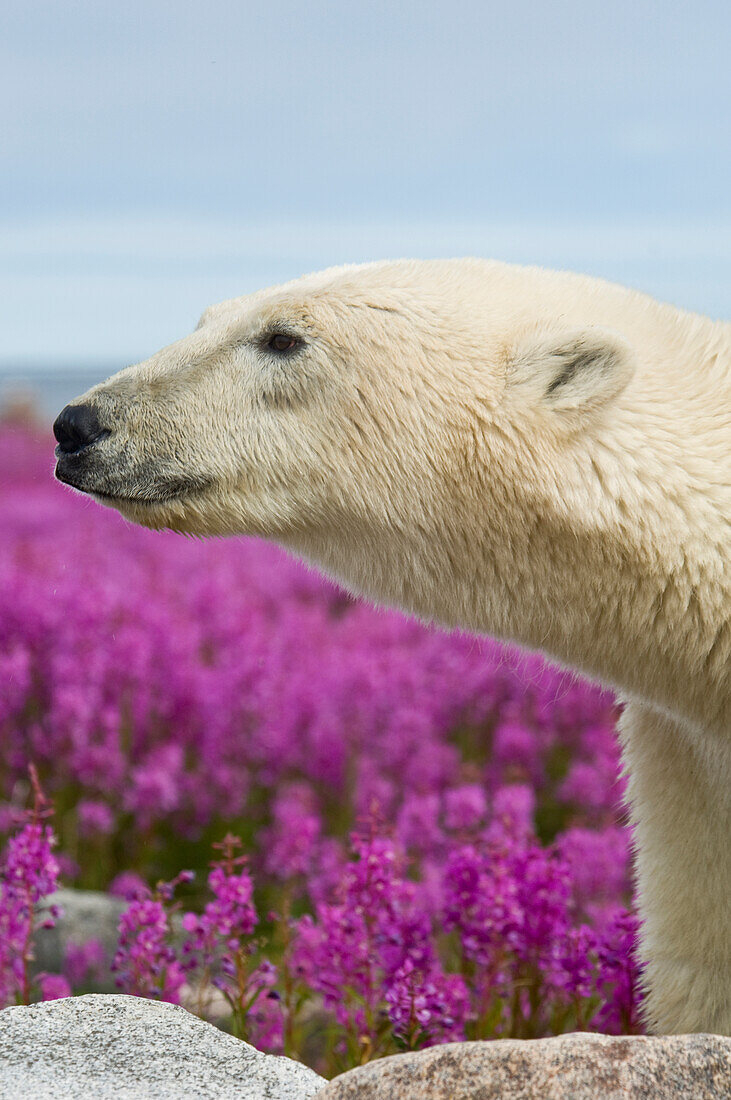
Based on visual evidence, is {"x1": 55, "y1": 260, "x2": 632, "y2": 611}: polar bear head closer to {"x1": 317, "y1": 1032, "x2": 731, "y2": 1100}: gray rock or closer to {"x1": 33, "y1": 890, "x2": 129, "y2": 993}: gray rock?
{"x1": 317, "y1": 1032, "x2": 731, "y2": 1100}: gray rock

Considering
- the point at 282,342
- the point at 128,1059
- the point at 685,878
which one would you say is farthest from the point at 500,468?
the point at 128,1059

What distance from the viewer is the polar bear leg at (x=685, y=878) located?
2766 millimetres

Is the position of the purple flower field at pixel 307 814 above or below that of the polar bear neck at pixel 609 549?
below

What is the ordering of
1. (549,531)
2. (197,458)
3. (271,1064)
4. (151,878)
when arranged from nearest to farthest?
(271,1064), (549,531), (197,458), (151,878)

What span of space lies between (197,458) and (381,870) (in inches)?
43.5

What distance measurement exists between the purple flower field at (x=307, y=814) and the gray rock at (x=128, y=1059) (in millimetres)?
514

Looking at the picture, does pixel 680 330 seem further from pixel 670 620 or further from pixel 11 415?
pixel 11 415

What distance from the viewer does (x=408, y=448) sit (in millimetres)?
2586

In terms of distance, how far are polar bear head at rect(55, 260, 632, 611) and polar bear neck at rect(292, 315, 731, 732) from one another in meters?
0.05

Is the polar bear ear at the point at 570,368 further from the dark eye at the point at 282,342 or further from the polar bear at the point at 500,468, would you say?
the dark eye at the point at 282,342

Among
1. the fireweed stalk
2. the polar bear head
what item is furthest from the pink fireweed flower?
the polar bear head

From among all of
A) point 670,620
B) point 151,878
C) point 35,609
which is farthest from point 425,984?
point 35,609

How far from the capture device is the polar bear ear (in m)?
2.43

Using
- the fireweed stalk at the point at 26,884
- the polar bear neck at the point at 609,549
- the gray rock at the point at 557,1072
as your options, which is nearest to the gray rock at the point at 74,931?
the fireweed stalk at the point at 26,884
